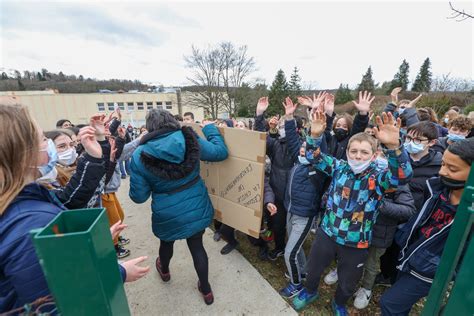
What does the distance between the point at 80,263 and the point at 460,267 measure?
1.58 metres

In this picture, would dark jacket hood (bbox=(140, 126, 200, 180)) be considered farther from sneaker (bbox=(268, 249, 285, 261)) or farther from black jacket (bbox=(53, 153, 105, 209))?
sneaker (bbox=(268, 249, 285, 261))

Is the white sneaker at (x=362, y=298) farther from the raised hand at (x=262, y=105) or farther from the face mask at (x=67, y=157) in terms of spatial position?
the face mask at (x=67, y=157)

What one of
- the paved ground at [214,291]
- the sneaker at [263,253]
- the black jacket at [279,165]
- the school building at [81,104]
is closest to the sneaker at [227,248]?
the paved ground at [214,291]

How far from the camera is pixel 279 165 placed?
9.63ft

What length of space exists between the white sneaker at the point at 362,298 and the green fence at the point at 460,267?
1.51 meters

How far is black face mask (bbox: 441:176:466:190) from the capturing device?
1540 millimetres

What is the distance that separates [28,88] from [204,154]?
6731cm

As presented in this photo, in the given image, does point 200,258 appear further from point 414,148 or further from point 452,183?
point 414,148

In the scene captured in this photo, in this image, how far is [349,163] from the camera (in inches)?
84.0

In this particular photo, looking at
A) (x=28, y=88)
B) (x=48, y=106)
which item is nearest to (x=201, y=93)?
(x=48, y=106)

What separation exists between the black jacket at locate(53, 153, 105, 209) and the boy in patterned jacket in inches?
73.3

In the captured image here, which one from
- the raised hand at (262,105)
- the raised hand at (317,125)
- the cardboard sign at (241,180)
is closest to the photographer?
the raised hand at (317,125)

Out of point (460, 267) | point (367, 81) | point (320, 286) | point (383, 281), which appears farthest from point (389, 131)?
point (367, 81)

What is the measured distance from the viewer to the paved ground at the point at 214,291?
2467 millimetres
